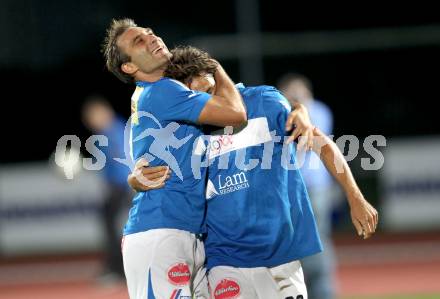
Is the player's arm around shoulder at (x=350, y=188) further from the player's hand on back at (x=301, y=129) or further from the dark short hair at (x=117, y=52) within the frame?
the dark short hair at (x=117, y=52)

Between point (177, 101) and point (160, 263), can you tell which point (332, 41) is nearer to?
point (177, 101)

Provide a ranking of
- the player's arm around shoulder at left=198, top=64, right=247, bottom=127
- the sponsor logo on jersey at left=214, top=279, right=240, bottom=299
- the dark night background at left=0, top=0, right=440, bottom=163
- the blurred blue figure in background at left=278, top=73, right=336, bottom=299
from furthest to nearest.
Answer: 1. the dark night background at left=0, top=0, right=440, bottom=163
2. the blurred blue figure in background at left=278, top=73, right=336, bottom=299
3. the sponsor logo on jersey at left=214, top=279, right=240, bottom=299
4. the player's arm around shoulder at left=198, top=64, right=247, bottom=127

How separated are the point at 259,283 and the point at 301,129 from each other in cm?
86

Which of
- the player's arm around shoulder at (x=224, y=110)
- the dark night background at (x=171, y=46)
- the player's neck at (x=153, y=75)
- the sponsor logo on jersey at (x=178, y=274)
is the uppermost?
the dark night background at (x=171, y=46)

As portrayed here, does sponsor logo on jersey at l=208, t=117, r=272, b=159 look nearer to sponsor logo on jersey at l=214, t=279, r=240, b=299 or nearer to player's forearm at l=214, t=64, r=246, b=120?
player's forearm at l=214, t=64, r=246, b=120

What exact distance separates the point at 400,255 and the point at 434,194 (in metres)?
1.77

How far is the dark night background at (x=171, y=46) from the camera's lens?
659 inches

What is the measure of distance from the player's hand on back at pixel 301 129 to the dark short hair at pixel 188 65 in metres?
0.56

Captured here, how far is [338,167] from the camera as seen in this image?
194 inches

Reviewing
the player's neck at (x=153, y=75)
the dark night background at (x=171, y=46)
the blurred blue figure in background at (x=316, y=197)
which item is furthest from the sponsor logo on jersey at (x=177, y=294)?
the dark night background at (x=171, y=46)

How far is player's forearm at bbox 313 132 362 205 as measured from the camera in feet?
16.1

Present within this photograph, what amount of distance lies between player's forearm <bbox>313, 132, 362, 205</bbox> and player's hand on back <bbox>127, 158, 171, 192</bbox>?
2.69 feet

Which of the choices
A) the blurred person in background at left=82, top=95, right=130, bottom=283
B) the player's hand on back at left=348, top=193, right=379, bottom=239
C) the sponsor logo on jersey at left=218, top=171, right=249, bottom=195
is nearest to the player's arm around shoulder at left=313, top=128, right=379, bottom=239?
the player's hand on back at left=348, top=193, right=379, bottom=239

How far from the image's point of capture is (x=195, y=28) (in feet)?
57.3
